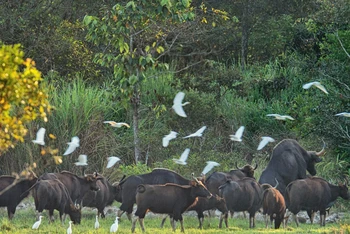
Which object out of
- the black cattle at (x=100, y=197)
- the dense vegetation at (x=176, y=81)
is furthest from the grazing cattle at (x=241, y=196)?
the dense vegetation at (x=176, y=81)

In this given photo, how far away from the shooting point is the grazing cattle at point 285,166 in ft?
63.3

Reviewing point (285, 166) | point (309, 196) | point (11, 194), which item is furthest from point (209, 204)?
point (11, 194)

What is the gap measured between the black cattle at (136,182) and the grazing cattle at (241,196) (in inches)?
31.7

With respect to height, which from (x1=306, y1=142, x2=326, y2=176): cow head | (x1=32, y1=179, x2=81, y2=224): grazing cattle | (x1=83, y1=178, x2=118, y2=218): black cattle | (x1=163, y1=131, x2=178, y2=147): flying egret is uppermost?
(x1=163, y1=131, x2=178, y2=147): flying egret

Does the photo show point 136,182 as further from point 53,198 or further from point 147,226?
point 53,198

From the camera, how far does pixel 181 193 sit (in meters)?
16.1

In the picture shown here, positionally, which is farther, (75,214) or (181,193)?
(75,214)

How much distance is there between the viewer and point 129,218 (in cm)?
1780

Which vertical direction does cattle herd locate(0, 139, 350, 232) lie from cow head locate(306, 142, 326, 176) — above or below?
above

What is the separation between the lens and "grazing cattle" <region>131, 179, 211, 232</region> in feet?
51.5

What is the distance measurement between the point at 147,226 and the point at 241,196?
5.86 feet

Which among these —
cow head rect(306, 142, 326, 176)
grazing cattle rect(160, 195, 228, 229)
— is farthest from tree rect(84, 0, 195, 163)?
grazing cattle rect(160, 195, 228, 229)

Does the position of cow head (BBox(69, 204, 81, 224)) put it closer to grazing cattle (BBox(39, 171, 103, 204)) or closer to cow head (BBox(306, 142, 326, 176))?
grazing cattle (BBox(39, 171, 103, 204))

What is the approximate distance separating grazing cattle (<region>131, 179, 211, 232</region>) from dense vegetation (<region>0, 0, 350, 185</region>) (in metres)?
4.11
